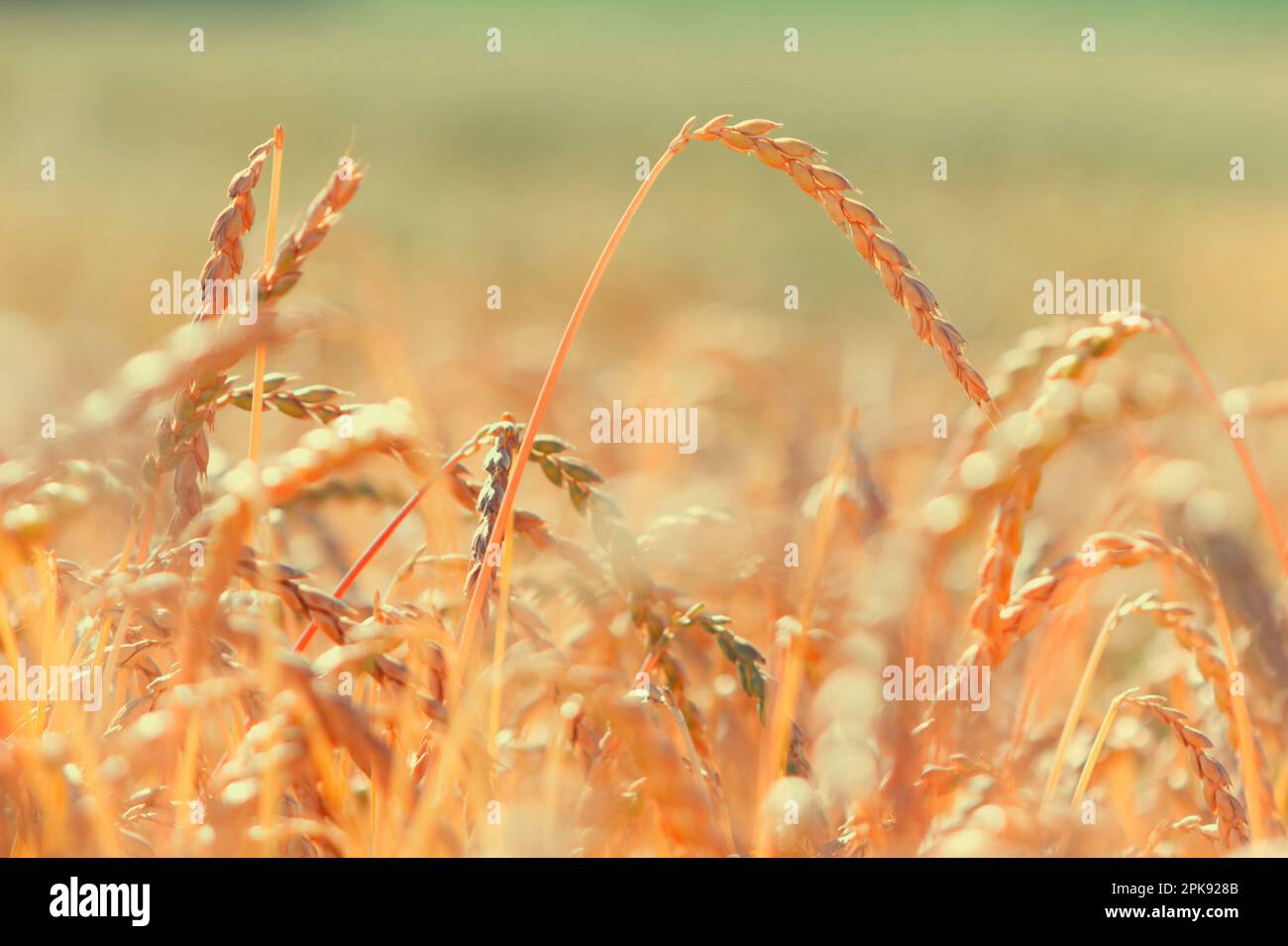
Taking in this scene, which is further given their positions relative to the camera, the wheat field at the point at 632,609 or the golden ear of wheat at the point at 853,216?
the golden ear of wheat at the point at 853,216

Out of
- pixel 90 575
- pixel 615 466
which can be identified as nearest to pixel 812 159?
pixel 90 575

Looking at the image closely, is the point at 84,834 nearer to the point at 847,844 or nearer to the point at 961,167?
the point at 847,844

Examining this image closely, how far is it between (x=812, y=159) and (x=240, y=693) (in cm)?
57

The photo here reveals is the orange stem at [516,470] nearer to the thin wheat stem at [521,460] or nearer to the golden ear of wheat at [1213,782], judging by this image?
the thin wheat stem at [521,460]

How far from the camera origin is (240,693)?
808 mm

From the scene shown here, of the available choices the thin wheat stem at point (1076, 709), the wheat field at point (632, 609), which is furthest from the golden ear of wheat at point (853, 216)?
the thin wheat stem at point (1076, 709)

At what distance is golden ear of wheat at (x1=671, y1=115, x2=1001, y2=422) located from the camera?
0.78 m

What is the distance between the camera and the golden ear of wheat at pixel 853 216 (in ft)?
2.55

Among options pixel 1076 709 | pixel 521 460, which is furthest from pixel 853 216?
pixel 1076 709

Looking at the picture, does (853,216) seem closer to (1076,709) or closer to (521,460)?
(521,460)

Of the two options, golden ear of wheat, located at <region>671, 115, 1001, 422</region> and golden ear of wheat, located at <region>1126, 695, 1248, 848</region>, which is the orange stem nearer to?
golden ear of wheat, located at <region>671, 115, 1001, 422</region>

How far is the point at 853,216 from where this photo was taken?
798 millimetres

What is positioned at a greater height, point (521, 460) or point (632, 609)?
point (521, 460)

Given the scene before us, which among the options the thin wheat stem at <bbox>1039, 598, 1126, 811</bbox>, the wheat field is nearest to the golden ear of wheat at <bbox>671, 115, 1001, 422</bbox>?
the wheat field
